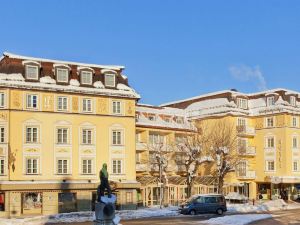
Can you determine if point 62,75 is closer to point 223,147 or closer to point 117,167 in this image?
point 117,167

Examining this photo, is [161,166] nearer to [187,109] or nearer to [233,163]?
[233,163]

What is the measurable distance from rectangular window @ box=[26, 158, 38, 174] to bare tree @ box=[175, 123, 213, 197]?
1808 cm

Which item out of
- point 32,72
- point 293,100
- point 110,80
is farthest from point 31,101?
point 293,100

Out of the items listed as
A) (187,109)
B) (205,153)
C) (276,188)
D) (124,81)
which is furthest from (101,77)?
(276,188)

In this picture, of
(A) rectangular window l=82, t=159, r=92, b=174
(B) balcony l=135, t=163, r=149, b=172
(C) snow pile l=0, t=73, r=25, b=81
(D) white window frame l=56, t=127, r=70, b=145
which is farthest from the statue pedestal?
(B) balcony l=135, t=163, r=149, b=172

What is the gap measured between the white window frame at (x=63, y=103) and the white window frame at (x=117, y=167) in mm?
7924

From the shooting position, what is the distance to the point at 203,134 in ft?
242

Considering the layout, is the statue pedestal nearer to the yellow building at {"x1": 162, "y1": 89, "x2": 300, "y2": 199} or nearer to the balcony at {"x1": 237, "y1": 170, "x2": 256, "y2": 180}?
the yellow building at {"x1": 162, "y1": 89, "x2": 300, "y2": 199}

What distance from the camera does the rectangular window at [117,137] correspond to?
6221 cm

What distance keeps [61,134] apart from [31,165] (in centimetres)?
463

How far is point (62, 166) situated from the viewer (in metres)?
58.7

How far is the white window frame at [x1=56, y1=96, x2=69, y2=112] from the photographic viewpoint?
59.1 meters

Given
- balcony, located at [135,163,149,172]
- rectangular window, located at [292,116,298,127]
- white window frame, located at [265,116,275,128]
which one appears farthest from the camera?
white window frame, located at [265,116,275,128]

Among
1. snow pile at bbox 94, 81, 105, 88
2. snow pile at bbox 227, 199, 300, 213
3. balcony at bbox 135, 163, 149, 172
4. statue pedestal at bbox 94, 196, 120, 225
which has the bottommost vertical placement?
snow pile at bbox 227, 199, 300, 213
